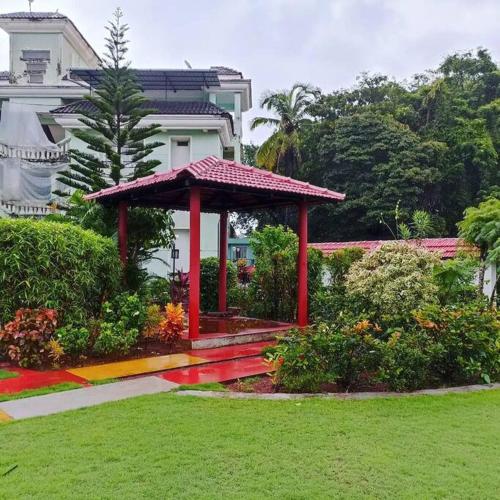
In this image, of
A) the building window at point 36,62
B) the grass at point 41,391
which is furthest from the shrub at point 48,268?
the building window at point 36,62

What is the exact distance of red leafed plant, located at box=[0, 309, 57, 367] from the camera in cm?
605

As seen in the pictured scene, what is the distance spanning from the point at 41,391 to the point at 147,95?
15328 mm

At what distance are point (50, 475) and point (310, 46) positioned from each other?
14381 millimetres

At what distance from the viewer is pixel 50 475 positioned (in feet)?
9.70

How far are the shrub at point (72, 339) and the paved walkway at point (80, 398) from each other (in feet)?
4.14

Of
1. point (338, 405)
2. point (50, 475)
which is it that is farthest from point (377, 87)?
point (50, 475)

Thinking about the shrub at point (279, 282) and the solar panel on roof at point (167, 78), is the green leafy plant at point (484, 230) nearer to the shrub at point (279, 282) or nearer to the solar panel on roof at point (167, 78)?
the shrub at point (279, 282)

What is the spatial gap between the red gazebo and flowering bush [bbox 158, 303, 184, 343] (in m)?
0.18

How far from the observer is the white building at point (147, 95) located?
53.2 ft

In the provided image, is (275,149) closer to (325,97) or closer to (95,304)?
(325,97)

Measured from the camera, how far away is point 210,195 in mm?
9641

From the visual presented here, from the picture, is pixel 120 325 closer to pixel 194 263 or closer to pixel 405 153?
pixel 194 263

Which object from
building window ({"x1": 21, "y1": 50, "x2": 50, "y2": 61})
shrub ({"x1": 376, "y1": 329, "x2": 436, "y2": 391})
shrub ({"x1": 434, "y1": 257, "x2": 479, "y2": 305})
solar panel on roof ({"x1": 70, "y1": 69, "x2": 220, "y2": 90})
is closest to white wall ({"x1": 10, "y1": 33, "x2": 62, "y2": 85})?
building window ({"x1": 21, "y1": 50, "x2": 50, "y2": 61})

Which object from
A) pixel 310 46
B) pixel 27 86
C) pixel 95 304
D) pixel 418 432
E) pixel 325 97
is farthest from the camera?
pixel 325 97
